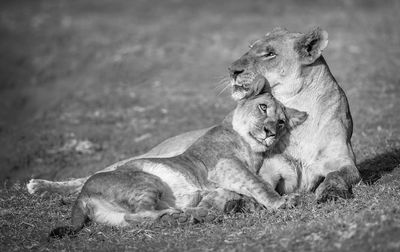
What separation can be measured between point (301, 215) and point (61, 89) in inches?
566

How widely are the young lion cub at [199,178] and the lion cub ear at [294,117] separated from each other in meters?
0.01

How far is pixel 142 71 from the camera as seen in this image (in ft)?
62.6

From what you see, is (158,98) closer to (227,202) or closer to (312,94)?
(312,94)

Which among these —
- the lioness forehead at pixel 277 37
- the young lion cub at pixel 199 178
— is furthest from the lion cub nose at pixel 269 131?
the lioness forehead at pixel 277 37

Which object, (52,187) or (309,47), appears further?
(52,187)

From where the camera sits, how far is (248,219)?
21.7 ft

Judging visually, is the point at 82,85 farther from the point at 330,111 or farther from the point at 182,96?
the point at 330,111

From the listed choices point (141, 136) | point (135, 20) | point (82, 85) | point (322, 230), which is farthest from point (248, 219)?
point (135, 20)

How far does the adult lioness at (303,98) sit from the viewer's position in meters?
7.70

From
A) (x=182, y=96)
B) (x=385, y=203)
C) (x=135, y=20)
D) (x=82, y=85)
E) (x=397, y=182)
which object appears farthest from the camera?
(x=135, y=20)

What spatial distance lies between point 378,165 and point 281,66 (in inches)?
91.2

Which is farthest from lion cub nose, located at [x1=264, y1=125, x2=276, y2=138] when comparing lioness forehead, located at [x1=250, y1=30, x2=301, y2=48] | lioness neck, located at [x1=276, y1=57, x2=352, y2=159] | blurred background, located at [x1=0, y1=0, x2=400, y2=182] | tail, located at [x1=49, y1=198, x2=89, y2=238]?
blurred background, located at [x1=0, y1=0, x2=400, y2=182]

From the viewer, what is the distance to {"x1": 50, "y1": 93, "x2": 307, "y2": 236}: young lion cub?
6648 millimetres

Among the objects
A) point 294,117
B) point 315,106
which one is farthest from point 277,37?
point 294,117
